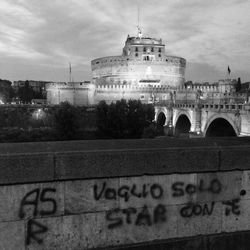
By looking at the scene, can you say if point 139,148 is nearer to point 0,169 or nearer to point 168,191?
point 168,191

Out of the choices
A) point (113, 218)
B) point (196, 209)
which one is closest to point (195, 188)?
point (196, 209)

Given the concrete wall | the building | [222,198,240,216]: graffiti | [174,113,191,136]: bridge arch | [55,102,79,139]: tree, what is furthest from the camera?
the building

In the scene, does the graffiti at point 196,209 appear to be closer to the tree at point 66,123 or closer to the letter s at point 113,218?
the letter s at point 113,218

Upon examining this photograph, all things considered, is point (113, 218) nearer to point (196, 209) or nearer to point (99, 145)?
point (99, 145)

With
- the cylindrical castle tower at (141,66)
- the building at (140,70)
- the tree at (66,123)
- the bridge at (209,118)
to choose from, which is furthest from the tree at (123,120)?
the cylindrical castle tower at (141,66)

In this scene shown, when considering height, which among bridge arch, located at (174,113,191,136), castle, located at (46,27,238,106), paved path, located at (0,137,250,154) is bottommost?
bridge arch, located at (174,113,191,136)

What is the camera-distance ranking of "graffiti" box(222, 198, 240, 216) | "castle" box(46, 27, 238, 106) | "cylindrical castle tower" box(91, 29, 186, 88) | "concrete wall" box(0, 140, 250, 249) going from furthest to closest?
"cylindrical castle tower" box(91, 29, 186, 88), "castle" box(46, 27, 238, 106), "graffiti" box(222, 198, 240, 216), "concrete wall" box(0, 140, 250, 249)

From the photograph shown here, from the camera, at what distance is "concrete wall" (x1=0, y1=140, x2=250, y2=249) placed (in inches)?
→ 131

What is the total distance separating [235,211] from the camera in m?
4.12

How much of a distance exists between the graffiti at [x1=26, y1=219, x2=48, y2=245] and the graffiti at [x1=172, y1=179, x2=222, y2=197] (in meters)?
1.41

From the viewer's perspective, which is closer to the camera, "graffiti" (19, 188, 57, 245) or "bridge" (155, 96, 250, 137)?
"graffiti" (19, 188, 57, 245)

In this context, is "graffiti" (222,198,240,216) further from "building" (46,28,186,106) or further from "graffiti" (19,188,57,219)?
"building" (46,28,186,106)

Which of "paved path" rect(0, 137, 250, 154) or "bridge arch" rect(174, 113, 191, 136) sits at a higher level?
"paved path" rect(0, 137, 250, 154)

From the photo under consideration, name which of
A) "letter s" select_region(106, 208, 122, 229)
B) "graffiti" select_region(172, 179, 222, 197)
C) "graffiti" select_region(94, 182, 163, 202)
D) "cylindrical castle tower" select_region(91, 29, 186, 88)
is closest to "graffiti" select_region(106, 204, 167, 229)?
"letter s" select_region(106, 208, 122, 229)
